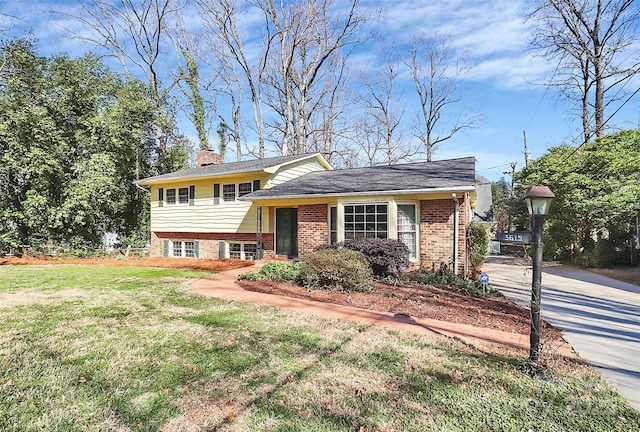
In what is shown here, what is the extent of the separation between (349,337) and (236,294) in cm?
338

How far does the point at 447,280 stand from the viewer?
812 cm

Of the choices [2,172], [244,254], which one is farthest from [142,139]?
[244,254]

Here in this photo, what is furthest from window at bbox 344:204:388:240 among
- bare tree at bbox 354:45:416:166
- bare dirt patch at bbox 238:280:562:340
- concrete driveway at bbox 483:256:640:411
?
bare tree at bbox 354:45:416:166

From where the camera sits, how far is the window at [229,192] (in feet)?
45.2

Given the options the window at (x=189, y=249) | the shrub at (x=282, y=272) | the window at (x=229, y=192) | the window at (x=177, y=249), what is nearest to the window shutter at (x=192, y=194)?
the window at (x=229, y=192)

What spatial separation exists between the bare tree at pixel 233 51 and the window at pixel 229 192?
32.6ft

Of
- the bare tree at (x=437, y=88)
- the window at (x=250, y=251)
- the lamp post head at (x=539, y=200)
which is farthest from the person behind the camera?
the bare tree at (x=437, y=88)

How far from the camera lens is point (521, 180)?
15.8m

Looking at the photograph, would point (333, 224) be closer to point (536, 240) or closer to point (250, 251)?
point (250, 251)

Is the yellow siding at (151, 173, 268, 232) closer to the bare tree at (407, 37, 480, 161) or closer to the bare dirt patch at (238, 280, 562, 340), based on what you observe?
the bare dirt patch at (238, 280, 562, 340)

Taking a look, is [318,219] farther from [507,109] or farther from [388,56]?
[388,56]

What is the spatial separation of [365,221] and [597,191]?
993 cm

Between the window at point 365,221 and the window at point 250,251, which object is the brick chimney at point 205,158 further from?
the window at point 365,221

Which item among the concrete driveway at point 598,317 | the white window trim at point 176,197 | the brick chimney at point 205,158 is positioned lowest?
the concrete driveway at point 598,317
